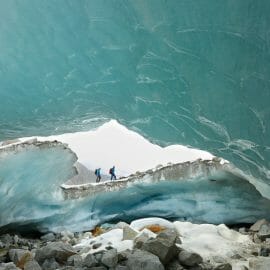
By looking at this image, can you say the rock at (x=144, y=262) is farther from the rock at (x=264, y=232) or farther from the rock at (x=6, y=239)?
the rock at (x=6, y=239)

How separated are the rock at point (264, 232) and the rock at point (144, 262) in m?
2.51

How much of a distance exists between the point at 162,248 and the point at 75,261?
1.00 m

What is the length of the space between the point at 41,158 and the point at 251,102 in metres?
3.44

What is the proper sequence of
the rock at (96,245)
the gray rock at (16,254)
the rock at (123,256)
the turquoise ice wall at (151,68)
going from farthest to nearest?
the rock at (96,245) → the gray rock at (16,254) → the rock at (123,256) → the turquoise ice wall at (151,68)

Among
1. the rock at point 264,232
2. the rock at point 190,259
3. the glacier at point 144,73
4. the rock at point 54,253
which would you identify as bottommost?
the rock at point 190,259

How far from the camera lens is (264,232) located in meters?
6.97

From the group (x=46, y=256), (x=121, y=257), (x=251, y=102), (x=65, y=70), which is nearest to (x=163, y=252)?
(x=121, y=257)

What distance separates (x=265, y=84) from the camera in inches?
195

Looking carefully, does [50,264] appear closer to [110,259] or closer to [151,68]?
[110,259]

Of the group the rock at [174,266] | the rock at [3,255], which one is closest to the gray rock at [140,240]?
the rock at [174,266]

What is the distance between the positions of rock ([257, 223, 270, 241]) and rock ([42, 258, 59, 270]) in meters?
3.20

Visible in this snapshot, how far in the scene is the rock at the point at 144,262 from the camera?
4832 millimetres

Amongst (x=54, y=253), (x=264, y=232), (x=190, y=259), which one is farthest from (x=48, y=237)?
(x=264, y=232)

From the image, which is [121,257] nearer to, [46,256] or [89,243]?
[46,256]
